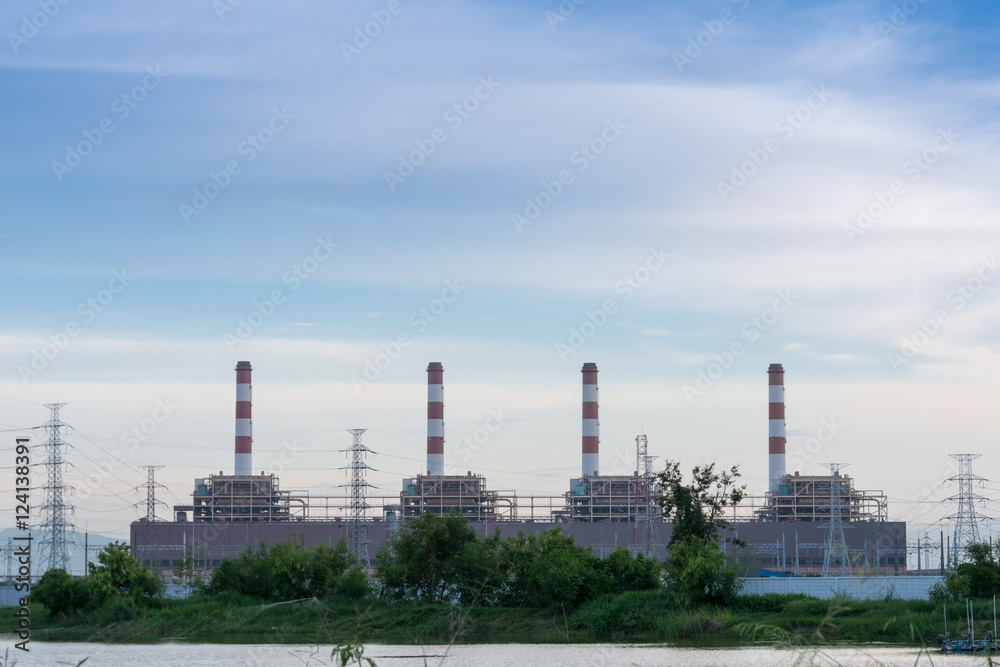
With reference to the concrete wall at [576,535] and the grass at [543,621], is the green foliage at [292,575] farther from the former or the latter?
the concrete wall at [576,535]

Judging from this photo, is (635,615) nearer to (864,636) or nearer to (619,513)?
(864,636)

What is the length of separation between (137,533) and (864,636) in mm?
62273

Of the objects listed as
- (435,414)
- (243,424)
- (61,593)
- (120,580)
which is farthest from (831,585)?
(243,424)

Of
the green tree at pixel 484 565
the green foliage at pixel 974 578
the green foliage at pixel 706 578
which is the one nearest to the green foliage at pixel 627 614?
the green foliage at pixel 706 578

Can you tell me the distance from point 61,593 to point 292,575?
733cm

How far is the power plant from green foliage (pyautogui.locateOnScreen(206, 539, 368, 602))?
118ft

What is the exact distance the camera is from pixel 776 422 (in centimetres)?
7862

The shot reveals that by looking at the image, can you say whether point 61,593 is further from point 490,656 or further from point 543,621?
point 490,656

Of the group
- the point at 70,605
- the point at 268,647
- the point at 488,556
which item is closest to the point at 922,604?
the point at 488,556

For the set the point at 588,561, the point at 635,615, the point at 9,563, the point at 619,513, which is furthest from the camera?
the point at 619,513

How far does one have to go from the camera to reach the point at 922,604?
2892 cm

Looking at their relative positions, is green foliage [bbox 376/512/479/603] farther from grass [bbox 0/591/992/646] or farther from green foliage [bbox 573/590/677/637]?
green foliage [bbox 573/590/677/637]

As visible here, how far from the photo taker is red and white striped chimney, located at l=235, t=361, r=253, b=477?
79438 mm

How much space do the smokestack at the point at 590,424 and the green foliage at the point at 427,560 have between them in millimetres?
41312
